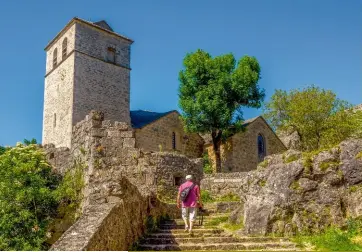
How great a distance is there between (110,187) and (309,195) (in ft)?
17.6

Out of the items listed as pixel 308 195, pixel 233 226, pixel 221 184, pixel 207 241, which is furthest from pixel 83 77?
pixel 207 241

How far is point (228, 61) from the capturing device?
36000 millimetres

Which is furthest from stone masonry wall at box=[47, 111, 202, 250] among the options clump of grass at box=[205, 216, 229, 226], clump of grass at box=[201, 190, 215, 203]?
clump of grass at box=[201, 190, 215, 203]

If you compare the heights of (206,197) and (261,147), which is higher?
(261,147)

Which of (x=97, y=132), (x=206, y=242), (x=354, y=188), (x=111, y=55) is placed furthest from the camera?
(x=111, y=55)

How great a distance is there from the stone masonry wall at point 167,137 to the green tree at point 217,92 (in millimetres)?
1861

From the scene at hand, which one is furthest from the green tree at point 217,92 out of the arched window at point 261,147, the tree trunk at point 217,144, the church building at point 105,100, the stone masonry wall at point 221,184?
the stone masonry wall at point 221,184

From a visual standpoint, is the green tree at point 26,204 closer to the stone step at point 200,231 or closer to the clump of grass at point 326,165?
the stone step at point 200,231

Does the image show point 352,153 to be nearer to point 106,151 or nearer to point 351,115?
point 106,151

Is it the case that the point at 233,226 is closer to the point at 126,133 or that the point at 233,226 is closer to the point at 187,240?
the point at 187,240

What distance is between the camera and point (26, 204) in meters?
13.7

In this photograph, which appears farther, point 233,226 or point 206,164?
point 206,164

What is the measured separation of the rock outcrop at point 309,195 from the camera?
11461mm

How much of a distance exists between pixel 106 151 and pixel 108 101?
24.3 metres
